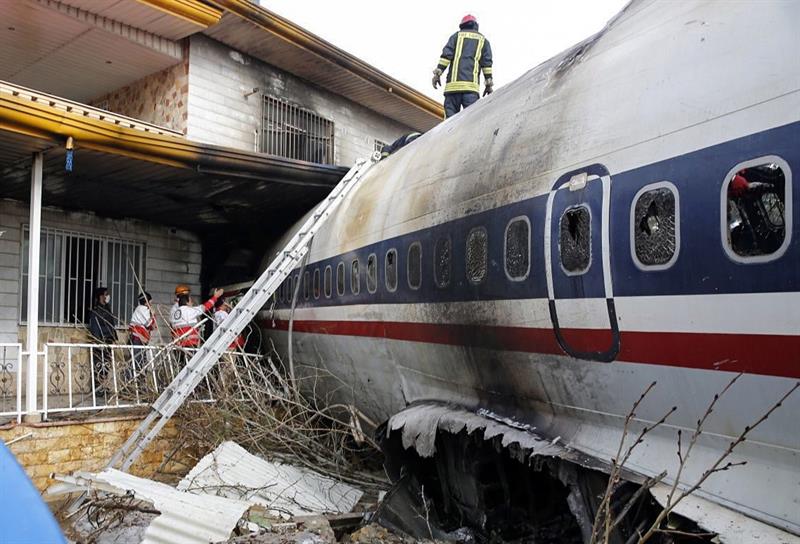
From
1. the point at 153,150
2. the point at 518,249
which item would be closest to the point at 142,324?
the point at 153,150

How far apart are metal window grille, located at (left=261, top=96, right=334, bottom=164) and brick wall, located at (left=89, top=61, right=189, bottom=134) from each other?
1755 millimetres

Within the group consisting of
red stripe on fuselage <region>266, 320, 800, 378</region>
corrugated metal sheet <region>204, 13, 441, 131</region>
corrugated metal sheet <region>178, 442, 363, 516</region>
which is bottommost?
corrugated metal sheet <region>178, 442, 363, 516</region>

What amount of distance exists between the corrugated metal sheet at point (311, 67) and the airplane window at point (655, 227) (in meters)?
9.77

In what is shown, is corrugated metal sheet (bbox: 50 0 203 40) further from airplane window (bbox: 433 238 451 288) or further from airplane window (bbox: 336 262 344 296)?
airplane window (bbox: 433 238 451 288)

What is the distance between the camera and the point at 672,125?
3.82 m

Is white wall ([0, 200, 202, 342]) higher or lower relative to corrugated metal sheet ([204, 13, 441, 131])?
lower

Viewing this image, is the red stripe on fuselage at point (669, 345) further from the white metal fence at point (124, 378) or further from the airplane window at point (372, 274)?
the white metal fence at point (124, 378)

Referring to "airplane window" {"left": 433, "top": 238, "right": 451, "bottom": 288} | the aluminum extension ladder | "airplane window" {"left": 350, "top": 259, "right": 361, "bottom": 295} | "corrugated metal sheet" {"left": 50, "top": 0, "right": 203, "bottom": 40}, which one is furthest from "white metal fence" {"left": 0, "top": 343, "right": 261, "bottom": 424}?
"corrugated metal sheet" {"left": 50, "top": 0, "right": 203, "bottom": 40}

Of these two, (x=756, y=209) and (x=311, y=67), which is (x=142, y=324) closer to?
(x=311, y=67)

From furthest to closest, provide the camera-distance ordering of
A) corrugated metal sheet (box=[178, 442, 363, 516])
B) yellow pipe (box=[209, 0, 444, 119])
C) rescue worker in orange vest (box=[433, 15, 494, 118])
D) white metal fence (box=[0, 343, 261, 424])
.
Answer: yellow pipe (box=[209, 0, 444, 119]), rescue worker in orange vest (box=[433, 15, 494, 118]), white metal fence (box=[0, 343, 261, 424]), corrugated metal sheet (box=[178, 442, 363, 516])

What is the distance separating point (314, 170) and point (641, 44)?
7.03 metres

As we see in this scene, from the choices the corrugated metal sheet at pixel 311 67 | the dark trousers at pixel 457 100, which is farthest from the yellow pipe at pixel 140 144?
the corrugated metal sheet at pixel 311 67

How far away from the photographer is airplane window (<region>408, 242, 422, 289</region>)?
252 inches

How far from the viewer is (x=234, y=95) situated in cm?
1292
